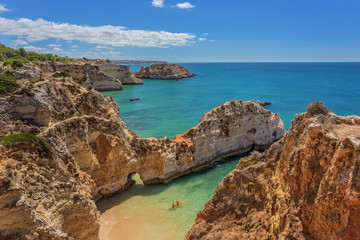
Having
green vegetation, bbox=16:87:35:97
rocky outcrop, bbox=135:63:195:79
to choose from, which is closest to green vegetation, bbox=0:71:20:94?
green vegetation, bbox=16:87:35:97

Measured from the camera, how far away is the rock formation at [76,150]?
30.7ft

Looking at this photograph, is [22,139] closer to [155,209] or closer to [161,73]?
[155,209]

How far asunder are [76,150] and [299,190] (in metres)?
13.3

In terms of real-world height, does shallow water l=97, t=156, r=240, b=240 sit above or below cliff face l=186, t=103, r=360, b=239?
below

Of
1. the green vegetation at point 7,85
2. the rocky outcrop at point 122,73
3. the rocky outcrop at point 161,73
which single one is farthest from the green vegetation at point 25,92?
the rocky outcrop at point 161,73

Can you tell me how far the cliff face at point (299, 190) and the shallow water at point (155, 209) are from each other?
6.54m

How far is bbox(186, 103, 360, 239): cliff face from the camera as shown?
593 centimetres

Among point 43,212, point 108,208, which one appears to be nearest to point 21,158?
point 43,212

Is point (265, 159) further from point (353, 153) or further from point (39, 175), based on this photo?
point (39, 175)

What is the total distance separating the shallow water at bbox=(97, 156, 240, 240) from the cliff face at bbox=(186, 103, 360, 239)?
654 centimetres

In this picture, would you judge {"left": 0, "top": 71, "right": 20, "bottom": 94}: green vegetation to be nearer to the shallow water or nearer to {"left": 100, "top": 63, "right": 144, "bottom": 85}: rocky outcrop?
the shallow water

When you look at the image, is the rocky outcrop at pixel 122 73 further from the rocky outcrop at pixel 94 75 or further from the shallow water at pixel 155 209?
the shallow water at pixel 155 209

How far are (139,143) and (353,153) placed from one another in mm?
16167

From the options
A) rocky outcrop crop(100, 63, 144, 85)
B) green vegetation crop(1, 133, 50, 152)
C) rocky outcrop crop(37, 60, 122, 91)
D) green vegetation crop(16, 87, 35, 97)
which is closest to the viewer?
green vegetation crop(1, 133, 50, 152)
